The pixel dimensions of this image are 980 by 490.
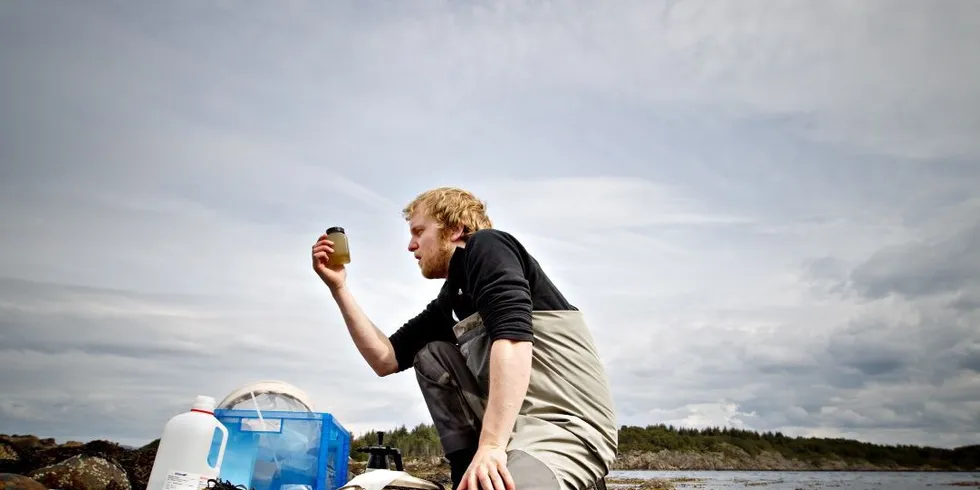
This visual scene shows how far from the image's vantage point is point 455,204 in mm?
4254

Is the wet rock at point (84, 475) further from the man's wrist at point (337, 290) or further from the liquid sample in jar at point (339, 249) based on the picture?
the liquid sample in jar at point (339, 249)

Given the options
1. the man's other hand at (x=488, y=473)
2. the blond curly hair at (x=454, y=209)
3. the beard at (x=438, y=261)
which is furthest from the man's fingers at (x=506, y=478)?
the blond curly hair at (x=454, y=209)

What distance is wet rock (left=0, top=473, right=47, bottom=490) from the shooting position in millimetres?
4070

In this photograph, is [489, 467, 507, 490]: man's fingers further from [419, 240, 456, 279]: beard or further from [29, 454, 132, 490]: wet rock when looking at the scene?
[29, 454, 132, 490]: wet rock

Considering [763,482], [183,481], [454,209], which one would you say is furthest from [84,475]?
[763,482]

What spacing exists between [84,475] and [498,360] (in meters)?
4.54

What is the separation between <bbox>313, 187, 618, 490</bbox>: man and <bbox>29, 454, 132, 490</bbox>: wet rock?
110 inches

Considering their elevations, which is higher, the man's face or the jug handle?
the man's face

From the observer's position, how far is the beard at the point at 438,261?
4.21 m

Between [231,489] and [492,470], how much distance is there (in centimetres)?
202

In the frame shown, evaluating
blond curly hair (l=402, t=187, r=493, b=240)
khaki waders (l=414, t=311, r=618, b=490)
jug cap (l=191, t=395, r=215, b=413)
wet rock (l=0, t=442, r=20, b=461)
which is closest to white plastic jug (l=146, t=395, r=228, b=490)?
jug cap (l=191, t=395, r=215, b=413)

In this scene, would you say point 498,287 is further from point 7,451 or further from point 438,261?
point 7,451

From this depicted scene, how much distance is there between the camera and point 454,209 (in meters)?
4.21

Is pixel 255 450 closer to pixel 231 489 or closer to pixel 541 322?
pixel 231 489
